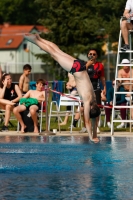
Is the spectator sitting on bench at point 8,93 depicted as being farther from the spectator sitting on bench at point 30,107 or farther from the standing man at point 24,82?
the standing man at point 24,82

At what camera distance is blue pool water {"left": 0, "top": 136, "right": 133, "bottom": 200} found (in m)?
8.61

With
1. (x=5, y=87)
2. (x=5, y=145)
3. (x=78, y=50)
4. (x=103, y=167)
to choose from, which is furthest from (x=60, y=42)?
(x=103, y=167)

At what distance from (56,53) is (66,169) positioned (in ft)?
17.7

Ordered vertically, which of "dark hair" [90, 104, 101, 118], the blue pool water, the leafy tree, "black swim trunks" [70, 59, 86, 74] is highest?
the leafy tree

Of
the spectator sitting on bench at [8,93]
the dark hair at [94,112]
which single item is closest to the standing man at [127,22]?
the spectator sitting on bench at [8,93]

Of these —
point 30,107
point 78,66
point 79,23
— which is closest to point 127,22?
point 30,107

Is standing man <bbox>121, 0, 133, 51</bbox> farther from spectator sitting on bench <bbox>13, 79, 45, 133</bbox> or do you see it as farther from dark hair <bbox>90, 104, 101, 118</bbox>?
dark hair <bbox>90, 104, 101, 118</bbox>

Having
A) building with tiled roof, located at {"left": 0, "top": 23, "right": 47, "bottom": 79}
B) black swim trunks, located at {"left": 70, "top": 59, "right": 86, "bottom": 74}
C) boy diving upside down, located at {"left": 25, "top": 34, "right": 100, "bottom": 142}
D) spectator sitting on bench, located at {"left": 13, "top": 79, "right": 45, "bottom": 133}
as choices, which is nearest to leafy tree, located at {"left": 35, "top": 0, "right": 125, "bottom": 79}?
building with tiled roof, located at {"left": 0, "top": 23, "right": 47, "bottom": 79}

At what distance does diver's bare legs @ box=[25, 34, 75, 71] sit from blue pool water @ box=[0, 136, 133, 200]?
4.76 feet

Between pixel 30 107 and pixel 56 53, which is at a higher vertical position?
pixel 56 53

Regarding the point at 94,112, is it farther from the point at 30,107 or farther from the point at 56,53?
the point at 30,107

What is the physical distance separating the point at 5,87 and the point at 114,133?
3169 mm

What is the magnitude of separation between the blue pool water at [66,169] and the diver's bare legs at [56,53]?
1.45 m

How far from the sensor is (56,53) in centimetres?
1572
